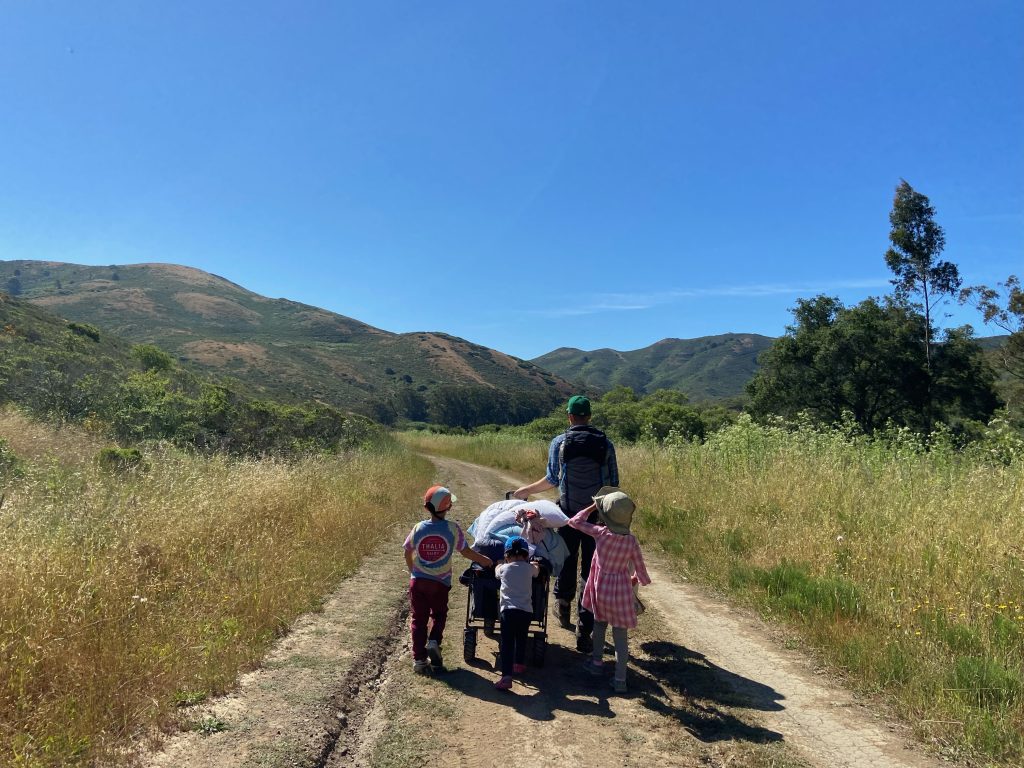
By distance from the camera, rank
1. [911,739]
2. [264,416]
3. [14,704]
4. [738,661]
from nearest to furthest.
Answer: [14,704] < [911,739] < [738,661] < [264,416]

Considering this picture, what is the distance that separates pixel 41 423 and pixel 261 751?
31.2 feet

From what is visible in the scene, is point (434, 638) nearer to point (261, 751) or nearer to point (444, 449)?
point (261, 751)

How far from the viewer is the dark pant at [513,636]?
4242mm

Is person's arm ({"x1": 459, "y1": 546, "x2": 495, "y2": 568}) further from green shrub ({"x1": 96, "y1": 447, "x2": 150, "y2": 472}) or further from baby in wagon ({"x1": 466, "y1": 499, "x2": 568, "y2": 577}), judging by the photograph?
green shrub ({"x1": 96, "y1": 447, "x2": 150, "y2": 472})

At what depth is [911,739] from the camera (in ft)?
11.7

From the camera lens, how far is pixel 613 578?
4.52 metres

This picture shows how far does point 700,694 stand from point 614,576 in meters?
1.00

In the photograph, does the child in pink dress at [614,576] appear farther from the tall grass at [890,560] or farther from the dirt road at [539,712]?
the tall grass at [890,560]

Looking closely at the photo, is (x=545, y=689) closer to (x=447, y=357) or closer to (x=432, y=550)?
(x=432, y=550)

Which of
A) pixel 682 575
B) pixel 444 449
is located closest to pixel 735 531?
pixel 682 575

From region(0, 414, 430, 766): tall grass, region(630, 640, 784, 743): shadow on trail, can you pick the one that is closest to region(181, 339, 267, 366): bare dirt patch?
region(0, 414, 430, 766): tall grass

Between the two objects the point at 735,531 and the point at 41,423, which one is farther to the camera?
the point at 41,423

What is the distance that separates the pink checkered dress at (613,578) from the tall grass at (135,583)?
105 inches

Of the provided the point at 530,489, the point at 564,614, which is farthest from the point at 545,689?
the point at 530,489
